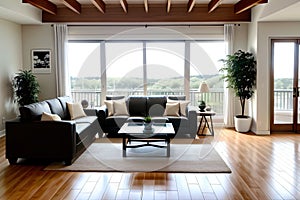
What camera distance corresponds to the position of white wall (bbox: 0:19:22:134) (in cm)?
678

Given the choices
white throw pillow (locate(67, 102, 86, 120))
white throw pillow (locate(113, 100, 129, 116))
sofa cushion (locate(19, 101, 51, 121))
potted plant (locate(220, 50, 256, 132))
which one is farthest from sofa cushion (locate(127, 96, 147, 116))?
sofa cushion (locate(19, 101, 51, 121))

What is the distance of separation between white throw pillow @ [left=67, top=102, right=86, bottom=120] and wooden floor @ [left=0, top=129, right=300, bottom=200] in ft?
5.66

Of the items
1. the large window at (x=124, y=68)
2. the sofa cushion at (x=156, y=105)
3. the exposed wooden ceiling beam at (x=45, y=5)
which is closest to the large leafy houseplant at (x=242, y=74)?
the sofa cushion at (x=156, y=105)

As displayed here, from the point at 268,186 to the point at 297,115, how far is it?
3.91m

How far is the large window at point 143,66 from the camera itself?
26.0ft

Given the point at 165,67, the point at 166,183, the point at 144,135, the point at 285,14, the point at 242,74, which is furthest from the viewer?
the point at 165,67

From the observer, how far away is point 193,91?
825cm

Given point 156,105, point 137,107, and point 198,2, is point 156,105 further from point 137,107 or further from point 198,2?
point 198,2

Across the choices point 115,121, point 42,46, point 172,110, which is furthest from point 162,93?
point 42,46

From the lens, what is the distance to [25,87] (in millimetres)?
7059

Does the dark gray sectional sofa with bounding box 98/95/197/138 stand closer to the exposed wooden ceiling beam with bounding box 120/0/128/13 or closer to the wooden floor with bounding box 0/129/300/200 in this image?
the wooden floor with bounding box 0/129/300/200

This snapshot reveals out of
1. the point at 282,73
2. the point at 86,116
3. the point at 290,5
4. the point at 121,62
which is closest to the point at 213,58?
the point at 282,73

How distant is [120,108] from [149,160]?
2.32 meters

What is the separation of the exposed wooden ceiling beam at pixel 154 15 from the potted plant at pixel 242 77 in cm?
89
